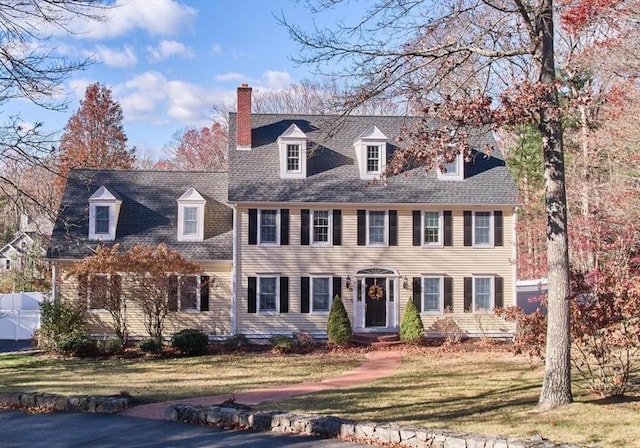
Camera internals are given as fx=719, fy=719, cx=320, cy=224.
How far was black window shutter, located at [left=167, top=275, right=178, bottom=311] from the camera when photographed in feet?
78.0

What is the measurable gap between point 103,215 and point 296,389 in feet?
42.4

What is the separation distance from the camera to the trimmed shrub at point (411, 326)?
2380 cm

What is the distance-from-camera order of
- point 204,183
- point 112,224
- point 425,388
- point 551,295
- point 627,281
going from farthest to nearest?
point 204,183 < point 112,224 < point 425,388 < point 627,281 < point 551,295

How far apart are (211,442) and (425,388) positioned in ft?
20.2

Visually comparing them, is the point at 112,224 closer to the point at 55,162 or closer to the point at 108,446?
the point at 55,162

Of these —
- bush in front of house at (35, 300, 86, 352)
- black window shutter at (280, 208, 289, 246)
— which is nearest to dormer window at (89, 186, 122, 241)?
bush in front of house at (35, 300, 86, 352)

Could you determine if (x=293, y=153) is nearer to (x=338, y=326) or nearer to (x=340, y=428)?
(x=338, y=326)

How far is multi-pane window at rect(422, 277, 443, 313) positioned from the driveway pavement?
14650 millimetres

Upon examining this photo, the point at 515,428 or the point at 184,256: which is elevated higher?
the point at 184,256

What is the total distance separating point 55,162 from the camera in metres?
11.5

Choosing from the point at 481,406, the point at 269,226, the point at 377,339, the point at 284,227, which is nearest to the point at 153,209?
the point at 269,226

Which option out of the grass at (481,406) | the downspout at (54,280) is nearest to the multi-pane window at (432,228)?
the grass at (481,406)

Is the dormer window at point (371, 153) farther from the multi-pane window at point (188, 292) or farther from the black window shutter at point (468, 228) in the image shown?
the multi-pane window at point (188, 292)

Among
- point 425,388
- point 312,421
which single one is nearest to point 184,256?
point 425,388
